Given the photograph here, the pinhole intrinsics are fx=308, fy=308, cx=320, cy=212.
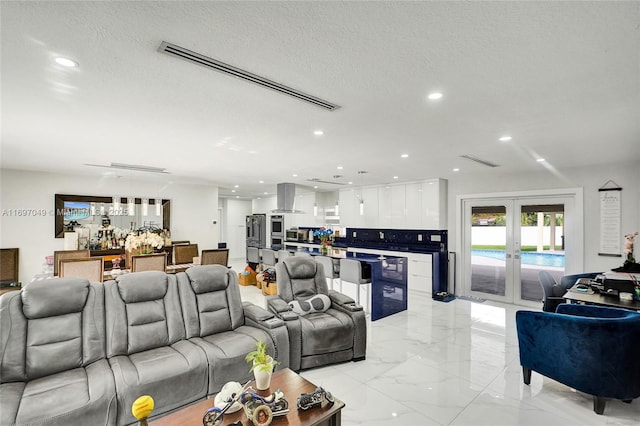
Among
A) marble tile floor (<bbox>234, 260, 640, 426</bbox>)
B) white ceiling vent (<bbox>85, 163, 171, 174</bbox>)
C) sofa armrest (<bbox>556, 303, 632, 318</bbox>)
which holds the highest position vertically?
white ceiling vent (<bbox>85, 163, 171, 174</bbox>)

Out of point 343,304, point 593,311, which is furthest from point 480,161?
point 343,304

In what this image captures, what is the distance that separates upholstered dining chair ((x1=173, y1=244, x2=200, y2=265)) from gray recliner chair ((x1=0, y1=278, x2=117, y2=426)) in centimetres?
373

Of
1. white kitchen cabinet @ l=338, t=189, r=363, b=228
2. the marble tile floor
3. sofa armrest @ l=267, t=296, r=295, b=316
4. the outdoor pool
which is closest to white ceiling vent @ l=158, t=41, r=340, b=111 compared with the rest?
sofa armrest @ l=267, t=296, r=295, b=316

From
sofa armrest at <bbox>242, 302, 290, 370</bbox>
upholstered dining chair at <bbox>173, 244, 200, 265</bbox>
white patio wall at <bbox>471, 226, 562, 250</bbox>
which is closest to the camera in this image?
Result: sofa armrest at <bbox>242, 302, 290, 370</bbox>

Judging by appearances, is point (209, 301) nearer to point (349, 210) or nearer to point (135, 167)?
point (135, 167)

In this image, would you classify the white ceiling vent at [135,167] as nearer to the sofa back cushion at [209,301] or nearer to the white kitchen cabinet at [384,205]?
the sofa back cushion at [209,301]

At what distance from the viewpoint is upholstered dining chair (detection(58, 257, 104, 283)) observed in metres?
4.21

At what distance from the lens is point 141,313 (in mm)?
2871

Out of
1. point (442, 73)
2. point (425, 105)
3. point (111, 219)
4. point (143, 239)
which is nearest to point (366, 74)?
point (442, 73)

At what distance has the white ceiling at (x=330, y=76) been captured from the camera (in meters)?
1.47

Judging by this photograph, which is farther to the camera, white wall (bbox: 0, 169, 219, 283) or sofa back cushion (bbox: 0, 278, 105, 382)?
white wall (bbox: 0, 169, 219, 283)

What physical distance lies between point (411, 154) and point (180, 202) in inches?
251

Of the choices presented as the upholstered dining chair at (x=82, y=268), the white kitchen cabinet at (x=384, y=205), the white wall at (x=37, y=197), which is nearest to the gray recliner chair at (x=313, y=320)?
the upholstered dining chair at (x=82, y=268)

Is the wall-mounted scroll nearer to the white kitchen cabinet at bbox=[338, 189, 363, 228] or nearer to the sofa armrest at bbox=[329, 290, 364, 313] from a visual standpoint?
the sofa armrest at bbox=[329, 290, 364, 313]
